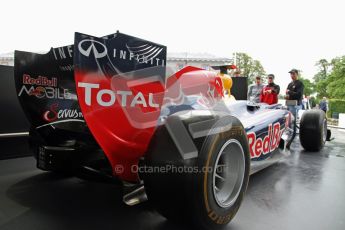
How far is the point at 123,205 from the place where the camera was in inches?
92.8

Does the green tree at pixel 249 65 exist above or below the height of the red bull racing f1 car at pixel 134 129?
above

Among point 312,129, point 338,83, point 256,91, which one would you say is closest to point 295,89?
point 256,91

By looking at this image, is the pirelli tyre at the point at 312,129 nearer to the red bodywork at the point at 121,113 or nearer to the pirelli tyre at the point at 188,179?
the pirelli tyre at the point at 188,179

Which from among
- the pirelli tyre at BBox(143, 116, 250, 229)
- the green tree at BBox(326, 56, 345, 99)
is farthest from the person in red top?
the green tree at BBox(326, 56, 345, 99)

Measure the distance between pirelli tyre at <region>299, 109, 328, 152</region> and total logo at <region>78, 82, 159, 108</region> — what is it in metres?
3.78

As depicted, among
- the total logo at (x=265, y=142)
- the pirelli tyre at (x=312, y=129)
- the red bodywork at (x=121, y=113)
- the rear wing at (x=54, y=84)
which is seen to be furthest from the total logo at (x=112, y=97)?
the pirelli tyre at (x=312, y=129)

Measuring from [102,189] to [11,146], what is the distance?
6.54 feet

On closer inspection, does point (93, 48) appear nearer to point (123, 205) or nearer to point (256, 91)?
point (123, 205)

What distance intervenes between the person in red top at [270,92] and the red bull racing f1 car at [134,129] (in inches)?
173

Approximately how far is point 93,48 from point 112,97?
30cm

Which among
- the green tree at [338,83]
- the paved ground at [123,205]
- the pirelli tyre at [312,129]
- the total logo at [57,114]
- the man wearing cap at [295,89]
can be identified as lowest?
the paved ground at [123,205]

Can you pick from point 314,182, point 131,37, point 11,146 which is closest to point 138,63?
point 131,37

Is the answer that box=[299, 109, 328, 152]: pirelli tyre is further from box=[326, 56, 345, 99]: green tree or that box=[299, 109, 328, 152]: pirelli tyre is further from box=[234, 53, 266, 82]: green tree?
box=[234, 53, 266, 82]: green tree

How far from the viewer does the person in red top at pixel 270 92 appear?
21.1 feet
